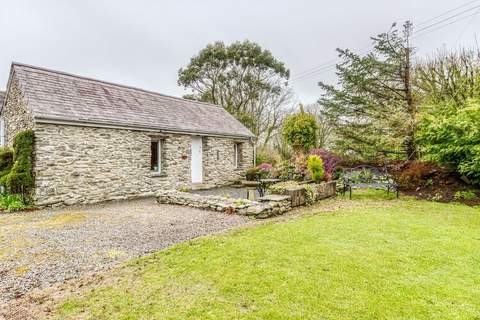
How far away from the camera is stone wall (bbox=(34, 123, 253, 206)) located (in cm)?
943

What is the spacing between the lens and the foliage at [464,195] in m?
8.87

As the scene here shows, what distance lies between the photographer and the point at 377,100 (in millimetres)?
14414

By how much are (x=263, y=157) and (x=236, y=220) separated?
13017mm

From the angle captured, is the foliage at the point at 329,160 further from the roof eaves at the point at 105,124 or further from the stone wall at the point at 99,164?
the stone wall at the point at 99,164

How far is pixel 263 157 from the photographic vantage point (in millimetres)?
20016

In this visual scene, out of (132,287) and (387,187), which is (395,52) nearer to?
(387,187)

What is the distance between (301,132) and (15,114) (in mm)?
12325

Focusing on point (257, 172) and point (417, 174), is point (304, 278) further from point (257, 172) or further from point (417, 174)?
point (257, 172)

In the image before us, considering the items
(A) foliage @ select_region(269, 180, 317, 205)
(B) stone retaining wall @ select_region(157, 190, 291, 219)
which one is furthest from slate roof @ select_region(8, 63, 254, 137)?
(A) foliage @ select_region(269, 180, 317, 205)

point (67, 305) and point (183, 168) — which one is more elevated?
point (183, 168)

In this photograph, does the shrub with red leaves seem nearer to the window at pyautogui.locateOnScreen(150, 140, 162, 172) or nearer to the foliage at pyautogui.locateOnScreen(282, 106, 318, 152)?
the foliage at pyautogui.locateOnScreen(282, 106, 318, 152)

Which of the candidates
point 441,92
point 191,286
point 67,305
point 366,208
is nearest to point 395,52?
point 441,92

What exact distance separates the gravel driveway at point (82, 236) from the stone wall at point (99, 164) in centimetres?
102

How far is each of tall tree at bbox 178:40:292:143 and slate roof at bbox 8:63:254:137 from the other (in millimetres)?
9926
